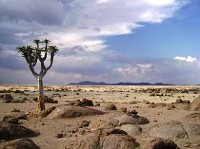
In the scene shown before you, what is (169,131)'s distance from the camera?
21.7 m

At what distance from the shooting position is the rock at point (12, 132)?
21.8 m

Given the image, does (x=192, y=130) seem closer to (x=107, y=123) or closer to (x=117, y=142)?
(x=107, y=123)

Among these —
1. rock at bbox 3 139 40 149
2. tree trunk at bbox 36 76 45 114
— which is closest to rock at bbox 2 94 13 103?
tree trunk at bbox 36 76 45 114

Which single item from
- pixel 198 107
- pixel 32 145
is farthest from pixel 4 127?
pixel 198 107

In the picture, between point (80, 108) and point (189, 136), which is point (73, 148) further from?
point (80, 108)

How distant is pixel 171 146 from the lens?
18.5 metres

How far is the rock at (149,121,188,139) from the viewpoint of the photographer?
21.3m

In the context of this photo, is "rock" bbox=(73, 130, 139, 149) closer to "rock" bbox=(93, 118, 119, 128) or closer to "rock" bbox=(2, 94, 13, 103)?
"rock" bbox=(93, 118, 119, 128)

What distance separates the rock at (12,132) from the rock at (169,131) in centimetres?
739

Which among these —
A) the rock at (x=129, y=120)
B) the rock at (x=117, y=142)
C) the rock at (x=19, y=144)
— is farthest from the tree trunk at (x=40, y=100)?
the rock at (x=117, y=142)

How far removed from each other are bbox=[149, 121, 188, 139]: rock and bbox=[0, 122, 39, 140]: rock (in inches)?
291

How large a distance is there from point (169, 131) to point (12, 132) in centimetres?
899

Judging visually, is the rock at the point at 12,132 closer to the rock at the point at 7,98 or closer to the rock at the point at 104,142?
the rock at the point at 104,142

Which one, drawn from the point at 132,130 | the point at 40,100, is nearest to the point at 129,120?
the point at 132,130
